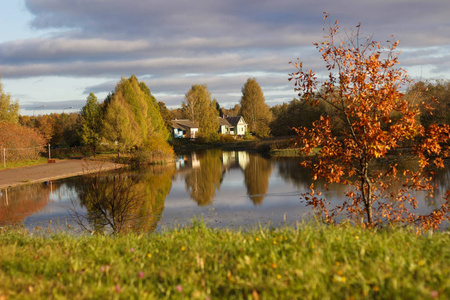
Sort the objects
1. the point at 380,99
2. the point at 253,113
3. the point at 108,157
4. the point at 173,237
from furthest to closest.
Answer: the point at 253,113, the point at 108,157, the point at 380,99, the point at 173,237

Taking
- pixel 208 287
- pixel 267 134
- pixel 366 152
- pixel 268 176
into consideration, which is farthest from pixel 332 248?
pixel 267 134

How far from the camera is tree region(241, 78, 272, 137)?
9722cm

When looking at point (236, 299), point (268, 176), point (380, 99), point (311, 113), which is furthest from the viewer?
point (311, 113)

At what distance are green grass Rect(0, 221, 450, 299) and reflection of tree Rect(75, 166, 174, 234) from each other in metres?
5.24

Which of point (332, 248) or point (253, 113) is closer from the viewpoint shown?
point (332, 248)

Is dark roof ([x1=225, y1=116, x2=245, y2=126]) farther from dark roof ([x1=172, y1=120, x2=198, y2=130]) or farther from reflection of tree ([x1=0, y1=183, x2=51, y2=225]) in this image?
reflection of tree ([x1=0, y1=183, x2=51, y2=225])

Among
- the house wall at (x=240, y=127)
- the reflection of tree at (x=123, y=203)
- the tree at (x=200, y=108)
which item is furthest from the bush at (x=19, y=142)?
the house wall at (x=240, y=127)

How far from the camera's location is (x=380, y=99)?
30.2ft

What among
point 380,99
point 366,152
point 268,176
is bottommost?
point 268,176

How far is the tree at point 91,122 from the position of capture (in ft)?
161

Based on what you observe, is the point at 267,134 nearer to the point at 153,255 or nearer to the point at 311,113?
the point at 311,113

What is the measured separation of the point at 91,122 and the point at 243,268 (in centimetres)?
4771

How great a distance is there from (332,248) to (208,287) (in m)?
1.80

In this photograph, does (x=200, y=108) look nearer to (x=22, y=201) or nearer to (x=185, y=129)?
(x=185, y=129)
